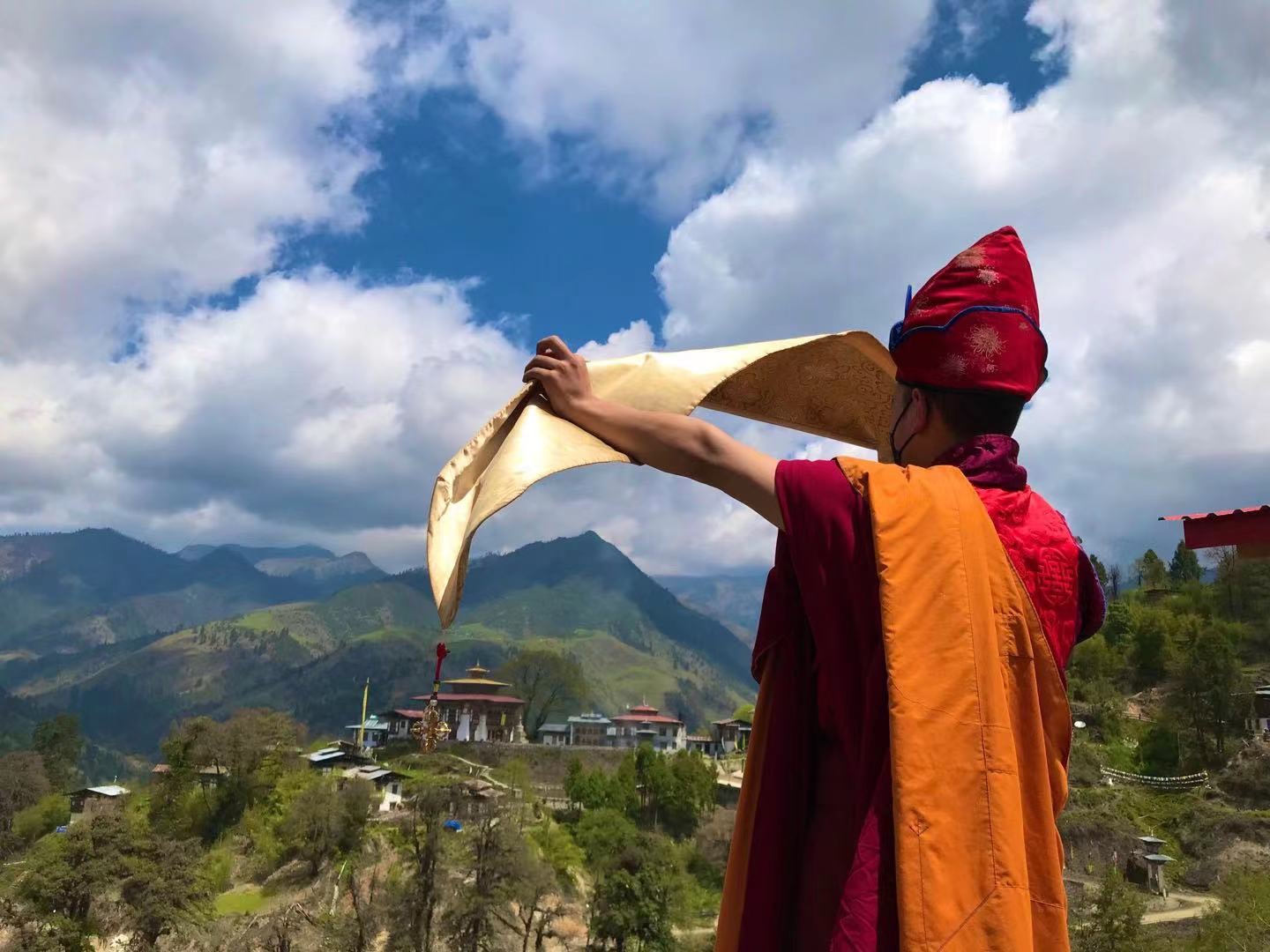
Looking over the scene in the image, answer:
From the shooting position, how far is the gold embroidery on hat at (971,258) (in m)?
1.74

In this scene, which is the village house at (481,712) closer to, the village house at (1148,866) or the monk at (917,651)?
the village house at (1148,866)

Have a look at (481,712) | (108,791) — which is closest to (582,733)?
(481,712)

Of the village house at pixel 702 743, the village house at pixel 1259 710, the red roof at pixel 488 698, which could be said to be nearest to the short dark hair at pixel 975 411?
the village house at pixel 1259 710

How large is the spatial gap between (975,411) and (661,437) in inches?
23.7

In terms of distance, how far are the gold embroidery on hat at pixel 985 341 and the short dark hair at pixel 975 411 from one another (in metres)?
0.08

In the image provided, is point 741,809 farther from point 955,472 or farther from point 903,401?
point 903,401

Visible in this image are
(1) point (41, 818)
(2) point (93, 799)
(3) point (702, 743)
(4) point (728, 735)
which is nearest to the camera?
(1) point (41, 818)

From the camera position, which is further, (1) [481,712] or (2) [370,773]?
(1) [481,712]

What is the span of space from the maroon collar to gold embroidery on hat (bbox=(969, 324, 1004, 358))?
0.50 ft

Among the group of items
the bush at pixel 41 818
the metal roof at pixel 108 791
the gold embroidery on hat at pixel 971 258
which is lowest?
the bush at pixel 41 818

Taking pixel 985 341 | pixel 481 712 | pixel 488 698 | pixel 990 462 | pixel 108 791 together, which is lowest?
pixel 108 791

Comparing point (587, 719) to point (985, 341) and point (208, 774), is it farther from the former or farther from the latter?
point (985, 341)

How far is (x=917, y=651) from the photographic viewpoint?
134 centimetres

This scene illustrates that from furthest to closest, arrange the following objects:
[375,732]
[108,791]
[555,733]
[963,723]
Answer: [375,732], [555,733], [108,791], [963,723]
